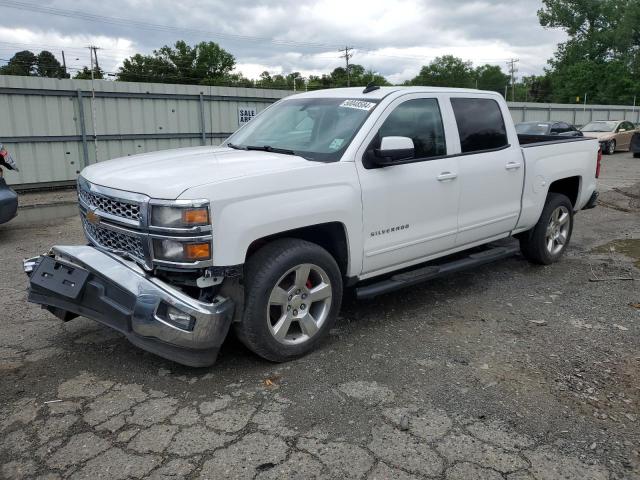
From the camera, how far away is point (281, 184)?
3592 mm

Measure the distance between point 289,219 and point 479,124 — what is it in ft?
8.19

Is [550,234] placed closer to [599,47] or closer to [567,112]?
[567,112]

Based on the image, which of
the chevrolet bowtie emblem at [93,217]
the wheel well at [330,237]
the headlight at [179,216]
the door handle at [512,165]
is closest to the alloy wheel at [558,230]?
the door handle at [512,165]

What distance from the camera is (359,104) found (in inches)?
176

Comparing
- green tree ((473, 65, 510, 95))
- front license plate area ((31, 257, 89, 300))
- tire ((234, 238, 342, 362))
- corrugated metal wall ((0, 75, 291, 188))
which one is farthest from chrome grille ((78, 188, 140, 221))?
green tree ((473, 65, 510, 95))

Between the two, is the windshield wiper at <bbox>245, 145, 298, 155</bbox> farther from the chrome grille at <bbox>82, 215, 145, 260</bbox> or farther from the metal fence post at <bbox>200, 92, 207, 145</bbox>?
the metal fence post at <bbox>200, 92, 207, 145</bbox>

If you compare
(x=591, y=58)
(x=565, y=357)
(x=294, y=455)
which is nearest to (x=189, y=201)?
(x=294, y=455)

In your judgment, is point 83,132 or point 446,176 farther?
point 83,132

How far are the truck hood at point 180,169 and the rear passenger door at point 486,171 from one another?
172 cm

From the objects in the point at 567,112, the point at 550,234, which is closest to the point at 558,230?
the point at 550,234

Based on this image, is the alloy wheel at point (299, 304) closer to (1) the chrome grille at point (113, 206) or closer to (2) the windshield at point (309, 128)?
(2) the windshield at point (309, 128)

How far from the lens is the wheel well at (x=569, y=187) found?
643 cm

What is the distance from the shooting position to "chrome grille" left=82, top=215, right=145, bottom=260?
3.47 metres

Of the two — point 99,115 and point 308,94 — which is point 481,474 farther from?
point 99,115
